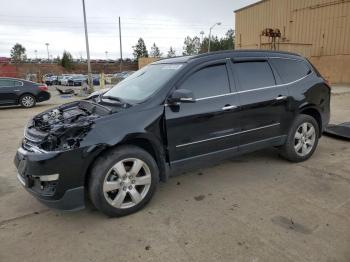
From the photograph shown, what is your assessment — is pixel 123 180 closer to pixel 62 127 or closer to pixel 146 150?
pixel 146 150

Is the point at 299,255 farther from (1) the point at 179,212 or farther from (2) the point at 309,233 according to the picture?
(1) the point at 179,212

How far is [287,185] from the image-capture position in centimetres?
414

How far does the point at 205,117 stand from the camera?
384 centimetres

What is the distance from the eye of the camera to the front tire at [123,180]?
320 centimetres

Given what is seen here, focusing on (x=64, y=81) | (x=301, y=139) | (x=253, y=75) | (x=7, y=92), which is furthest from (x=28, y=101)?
(x=64, y=81)

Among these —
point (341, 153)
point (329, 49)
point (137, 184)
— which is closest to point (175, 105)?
point (137, 184)

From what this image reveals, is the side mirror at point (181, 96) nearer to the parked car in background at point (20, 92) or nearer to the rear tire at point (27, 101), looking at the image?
the parked car in background at point (20, 92)

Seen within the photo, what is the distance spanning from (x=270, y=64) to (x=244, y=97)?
860 mm

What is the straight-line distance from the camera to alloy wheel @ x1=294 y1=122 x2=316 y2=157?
4.91 metres

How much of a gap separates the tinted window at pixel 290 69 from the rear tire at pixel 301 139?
2.03 feet

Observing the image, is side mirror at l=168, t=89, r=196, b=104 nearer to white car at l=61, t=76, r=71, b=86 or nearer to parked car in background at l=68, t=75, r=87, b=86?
parked car in background at l=68, t=75, r=87, b=86

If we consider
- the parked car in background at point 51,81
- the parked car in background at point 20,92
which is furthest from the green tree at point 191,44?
the parked car in background at point 20,92

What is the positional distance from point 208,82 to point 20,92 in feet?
40.8

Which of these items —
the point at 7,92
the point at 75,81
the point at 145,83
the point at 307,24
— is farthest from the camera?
the point at 75,81
